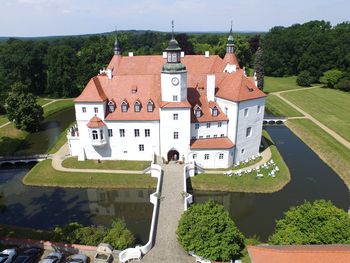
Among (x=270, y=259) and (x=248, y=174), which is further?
(x=248, y=174)

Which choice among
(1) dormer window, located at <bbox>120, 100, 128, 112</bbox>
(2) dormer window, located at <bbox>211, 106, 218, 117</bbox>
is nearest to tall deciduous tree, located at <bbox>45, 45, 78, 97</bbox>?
(1) dormer window, located at <bbox>120, 100, 128, 112</bbox>

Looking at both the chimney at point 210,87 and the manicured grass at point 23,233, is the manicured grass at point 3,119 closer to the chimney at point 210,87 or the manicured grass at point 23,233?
the manicured grass at point 23,233

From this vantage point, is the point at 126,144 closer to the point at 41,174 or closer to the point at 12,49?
the point at 41,174

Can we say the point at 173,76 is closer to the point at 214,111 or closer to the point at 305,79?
the point at 214,111

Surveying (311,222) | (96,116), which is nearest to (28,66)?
(96,116)

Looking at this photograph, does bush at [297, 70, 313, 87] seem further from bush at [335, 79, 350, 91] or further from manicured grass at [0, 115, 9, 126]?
manicured grass at [0, 115, 9, 126]

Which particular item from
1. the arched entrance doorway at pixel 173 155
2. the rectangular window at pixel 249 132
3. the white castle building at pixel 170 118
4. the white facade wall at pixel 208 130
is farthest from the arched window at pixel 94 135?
the rectangular window at pixel 249 132
